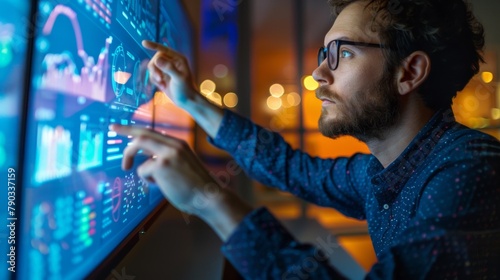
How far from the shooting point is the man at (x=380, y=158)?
483 millimetres

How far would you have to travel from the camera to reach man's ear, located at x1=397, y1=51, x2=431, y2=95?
3.09 feet

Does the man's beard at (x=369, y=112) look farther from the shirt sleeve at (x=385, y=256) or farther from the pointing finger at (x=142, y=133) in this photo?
the pointing finger at (x=142, y=133)

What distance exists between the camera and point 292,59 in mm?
2775

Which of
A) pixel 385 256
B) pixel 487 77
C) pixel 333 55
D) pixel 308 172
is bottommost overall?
pixel 385 256

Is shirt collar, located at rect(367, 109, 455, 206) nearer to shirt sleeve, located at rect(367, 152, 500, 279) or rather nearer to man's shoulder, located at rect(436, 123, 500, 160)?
man's shoulder, located at rect(436, 123, 500, 160)

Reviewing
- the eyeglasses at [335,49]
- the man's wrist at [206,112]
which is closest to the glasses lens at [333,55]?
the eyeglasses at [335,49]

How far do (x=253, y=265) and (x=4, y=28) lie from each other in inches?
16.1

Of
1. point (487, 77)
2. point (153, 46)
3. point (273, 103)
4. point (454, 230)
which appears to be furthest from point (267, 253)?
point (487, 77)

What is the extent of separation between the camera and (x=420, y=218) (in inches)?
24.0

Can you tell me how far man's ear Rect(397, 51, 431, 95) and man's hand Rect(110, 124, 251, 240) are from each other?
670 mm

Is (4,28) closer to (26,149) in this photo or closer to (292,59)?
(26,149)

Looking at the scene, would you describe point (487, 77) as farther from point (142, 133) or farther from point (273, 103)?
point (142, 133)

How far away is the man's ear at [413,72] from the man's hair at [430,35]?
0.06 ft

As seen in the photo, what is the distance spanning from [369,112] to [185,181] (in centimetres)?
62
